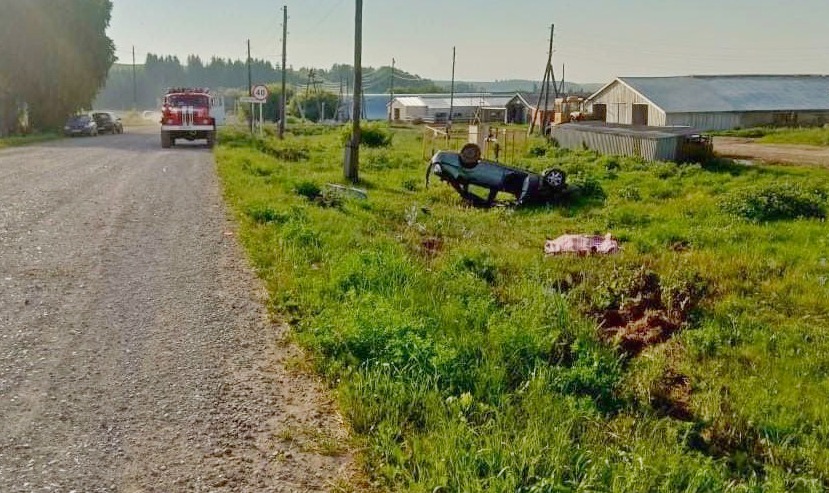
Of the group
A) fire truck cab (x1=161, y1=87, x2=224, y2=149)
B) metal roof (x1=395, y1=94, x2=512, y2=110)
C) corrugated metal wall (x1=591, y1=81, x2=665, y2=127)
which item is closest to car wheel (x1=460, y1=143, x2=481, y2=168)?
fire truck cab (x1=161, y1=87, x2=224, y2=149)

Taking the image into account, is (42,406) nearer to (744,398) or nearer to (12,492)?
(12,492)

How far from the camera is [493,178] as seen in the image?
15.3 meters

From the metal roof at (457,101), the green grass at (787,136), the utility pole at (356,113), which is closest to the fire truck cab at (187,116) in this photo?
the utility pole at (356,113)

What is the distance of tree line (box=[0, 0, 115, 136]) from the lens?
34906 mm

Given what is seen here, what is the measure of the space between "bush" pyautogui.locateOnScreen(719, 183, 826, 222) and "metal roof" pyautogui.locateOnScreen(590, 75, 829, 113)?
33428 millimetres

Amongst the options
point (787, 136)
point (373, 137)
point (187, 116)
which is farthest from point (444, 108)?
point (187, 116)

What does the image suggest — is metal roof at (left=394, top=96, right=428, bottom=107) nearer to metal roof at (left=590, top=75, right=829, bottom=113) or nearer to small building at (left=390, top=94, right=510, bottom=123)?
small building at (left=390, top=94, right=510, bottom=123)

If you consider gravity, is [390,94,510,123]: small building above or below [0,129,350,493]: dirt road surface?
above

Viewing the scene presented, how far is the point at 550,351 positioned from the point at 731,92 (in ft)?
165

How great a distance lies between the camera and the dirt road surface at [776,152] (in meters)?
23.9

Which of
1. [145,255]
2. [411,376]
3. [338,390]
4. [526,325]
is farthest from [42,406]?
[145,255]

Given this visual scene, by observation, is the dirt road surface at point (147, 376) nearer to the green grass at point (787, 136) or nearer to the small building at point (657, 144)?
the small building at point (657, 144)

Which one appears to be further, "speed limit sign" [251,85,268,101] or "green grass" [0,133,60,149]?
"speed limit sign" [251,85,268,101]

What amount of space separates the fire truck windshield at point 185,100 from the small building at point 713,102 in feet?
98.6
